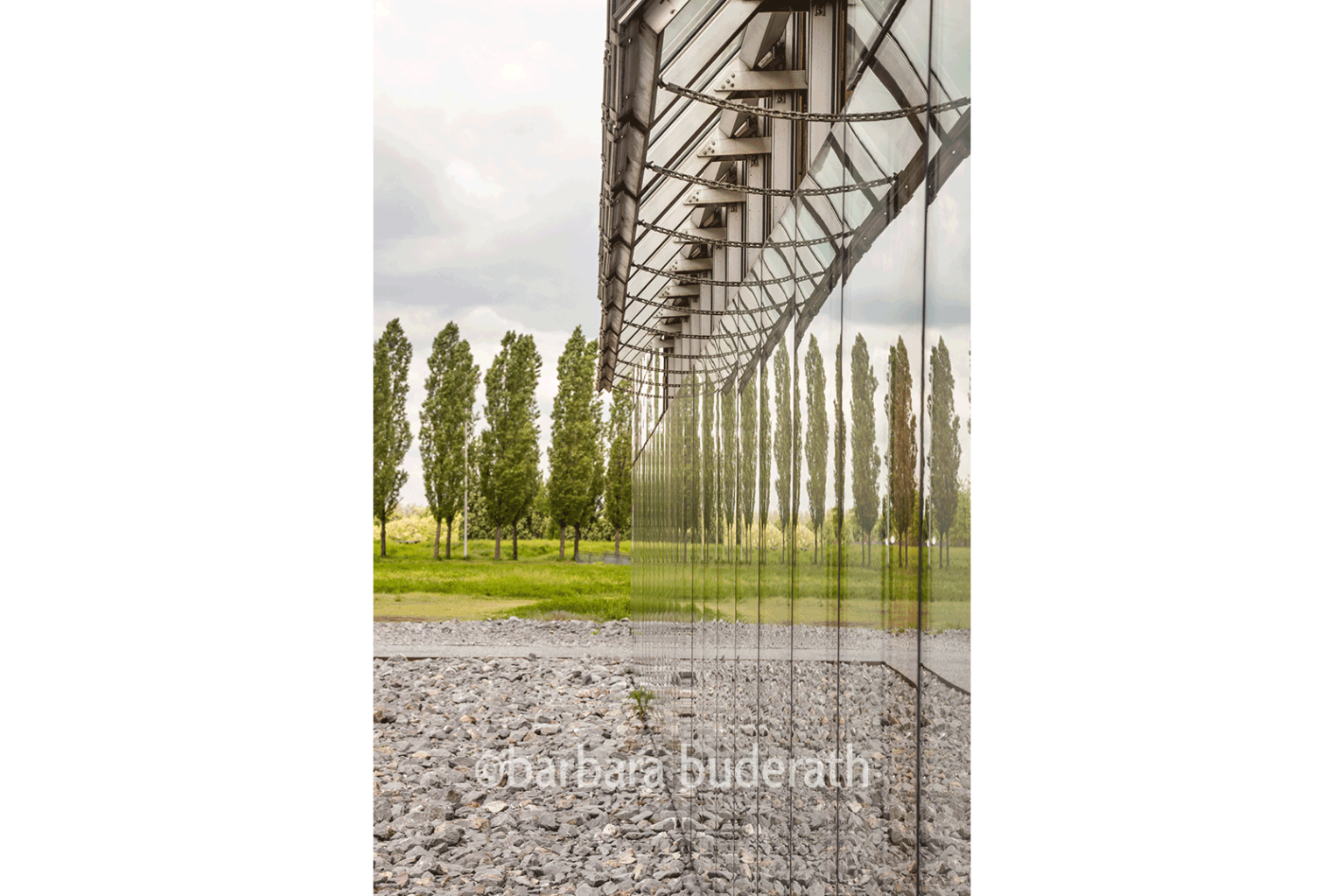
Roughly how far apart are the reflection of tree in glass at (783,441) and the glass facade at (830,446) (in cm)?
2

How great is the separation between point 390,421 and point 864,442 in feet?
100

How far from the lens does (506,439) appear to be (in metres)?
34.2

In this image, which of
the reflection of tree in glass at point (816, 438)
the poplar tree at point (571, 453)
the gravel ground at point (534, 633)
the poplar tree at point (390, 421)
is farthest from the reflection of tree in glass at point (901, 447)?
the poplar tree at point (571, 453)

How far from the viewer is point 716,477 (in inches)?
265

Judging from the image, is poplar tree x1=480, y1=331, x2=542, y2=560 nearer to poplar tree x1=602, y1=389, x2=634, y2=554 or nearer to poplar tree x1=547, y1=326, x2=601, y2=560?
poplar tree x1=547, y1=326, x2=601, y2=560

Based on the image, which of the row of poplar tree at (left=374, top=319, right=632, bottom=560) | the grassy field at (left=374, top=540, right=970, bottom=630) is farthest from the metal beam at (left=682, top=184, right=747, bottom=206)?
the row of poplar tree at (left=374, top=319, right=632, bottom=560)

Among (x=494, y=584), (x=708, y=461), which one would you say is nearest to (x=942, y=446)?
(x=708, y=461)

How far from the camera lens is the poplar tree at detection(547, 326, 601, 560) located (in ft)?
115

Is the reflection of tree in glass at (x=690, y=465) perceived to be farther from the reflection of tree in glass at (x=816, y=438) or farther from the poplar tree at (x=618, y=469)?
the poplar tree at (x=618, y=469)

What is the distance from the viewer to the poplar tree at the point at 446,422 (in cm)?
3241
